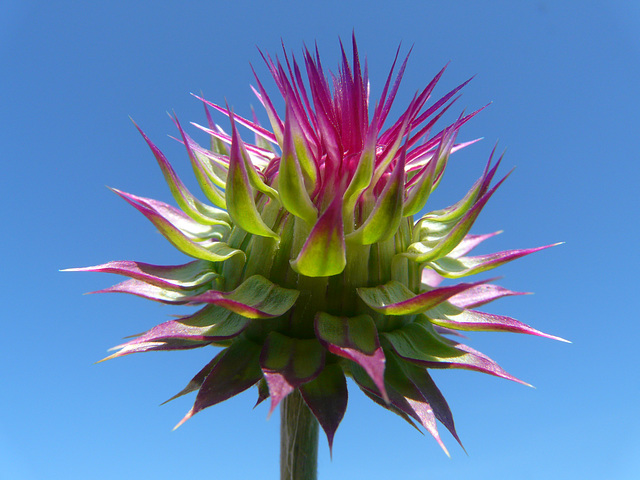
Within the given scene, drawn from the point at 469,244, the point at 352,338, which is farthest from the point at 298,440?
the point at 469,244

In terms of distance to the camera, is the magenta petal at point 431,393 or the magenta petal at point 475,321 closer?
the magenta petal at point 431,393

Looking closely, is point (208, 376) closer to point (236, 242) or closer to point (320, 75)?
point (236, 242)

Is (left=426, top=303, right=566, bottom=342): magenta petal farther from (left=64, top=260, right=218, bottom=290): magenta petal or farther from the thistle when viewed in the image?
(left=64, top=260, right=218, bottom=290): magenta petal

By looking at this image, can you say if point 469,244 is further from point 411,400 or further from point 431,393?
point 411,400

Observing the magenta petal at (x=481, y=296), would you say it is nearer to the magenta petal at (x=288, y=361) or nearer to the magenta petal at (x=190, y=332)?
the magenta petal at (x=288, y=361)

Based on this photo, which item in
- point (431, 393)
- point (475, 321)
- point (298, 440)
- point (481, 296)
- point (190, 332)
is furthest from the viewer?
point (481, 296)

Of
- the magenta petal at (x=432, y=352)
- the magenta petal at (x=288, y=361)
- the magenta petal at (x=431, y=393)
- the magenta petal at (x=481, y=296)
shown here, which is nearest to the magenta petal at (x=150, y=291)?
the magenta petal at (x=288, y=361)
